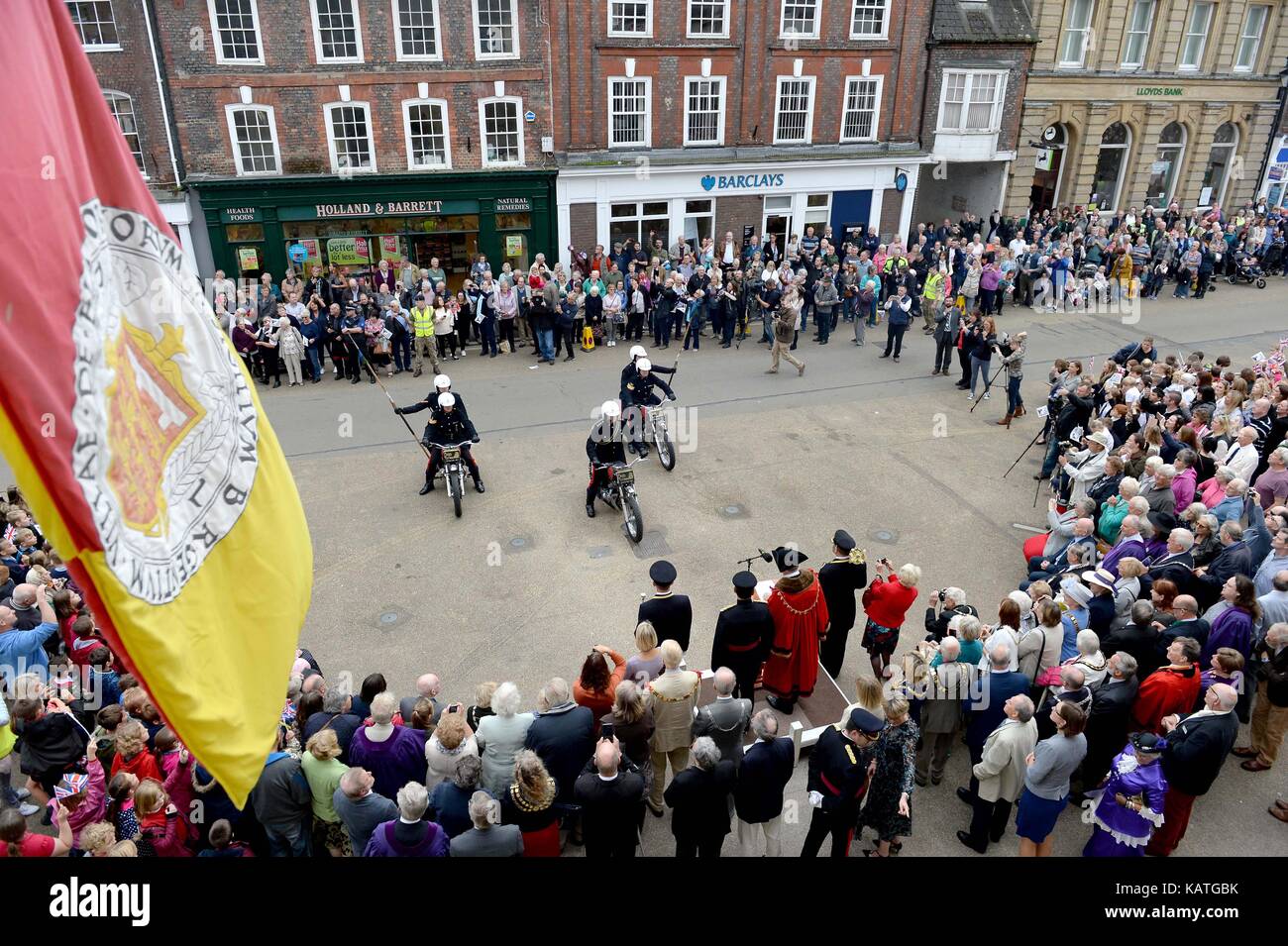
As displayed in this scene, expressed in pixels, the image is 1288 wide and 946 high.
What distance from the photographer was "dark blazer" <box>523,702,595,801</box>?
6703 mm

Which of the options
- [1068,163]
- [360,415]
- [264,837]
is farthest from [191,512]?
[1068,163]

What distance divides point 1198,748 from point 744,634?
11.6ft

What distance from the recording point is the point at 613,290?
2017cm

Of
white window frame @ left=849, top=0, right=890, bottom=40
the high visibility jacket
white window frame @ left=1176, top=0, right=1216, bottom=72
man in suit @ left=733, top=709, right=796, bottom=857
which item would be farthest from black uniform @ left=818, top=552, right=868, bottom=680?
white window frame @ left=1176, top=0, right=1216, bottom=72

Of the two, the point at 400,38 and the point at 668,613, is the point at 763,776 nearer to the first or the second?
the point at 668,613

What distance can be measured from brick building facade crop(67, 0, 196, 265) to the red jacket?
18317 millimetres

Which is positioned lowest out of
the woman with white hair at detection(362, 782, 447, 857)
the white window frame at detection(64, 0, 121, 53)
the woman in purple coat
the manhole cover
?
the manhole cover

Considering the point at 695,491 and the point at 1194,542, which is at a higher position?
the point at 1194,542

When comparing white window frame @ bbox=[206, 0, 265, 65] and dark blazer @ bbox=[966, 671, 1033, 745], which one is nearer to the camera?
dark blazer @ bbox=[966, 671, 1033, 745]

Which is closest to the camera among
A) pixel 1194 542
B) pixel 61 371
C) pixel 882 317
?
pixel 61 371

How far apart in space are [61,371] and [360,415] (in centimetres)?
1419

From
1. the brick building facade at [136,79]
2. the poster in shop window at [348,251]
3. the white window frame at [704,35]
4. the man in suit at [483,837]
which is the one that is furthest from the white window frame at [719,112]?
the man in suit at [483,837]

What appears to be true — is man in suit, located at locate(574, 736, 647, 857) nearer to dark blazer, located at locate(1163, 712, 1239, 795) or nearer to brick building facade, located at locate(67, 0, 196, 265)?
dark blazer, located at locate(1163, 712, 1239, 795)

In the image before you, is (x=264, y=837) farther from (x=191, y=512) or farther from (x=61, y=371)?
Answer: (x=61, y=371)
